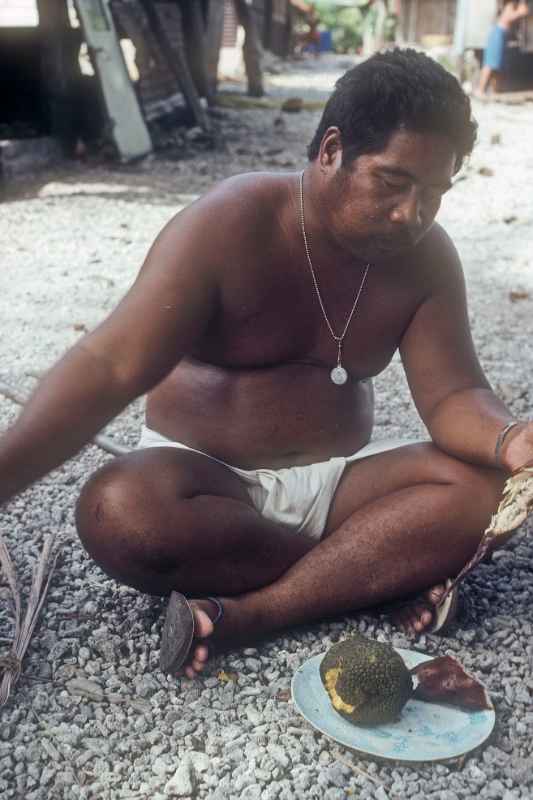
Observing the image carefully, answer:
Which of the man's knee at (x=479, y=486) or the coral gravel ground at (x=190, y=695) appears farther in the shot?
the man's knee at (x=479, y=486)

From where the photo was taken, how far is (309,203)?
2.22 m

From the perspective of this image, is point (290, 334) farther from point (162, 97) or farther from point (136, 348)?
point (162, 97)

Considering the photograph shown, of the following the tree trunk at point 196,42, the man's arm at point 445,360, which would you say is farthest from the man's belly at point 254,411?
the tree trunk at point 196,42

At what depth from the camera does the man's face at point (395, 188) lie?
78.2 inches

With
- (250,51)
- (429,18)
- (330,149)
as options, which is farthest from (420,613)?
(429,18)

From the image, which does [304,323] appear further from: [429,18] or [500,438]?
[429,18]

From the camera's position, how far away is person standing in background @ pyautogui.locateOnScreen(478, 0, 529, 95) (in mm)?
12094

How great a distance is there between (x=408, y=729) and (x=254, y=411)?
79 cm

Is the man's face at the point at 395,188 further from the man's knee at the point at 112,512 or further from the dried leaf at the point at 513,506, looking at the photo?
the man's knee at the point at 112,512

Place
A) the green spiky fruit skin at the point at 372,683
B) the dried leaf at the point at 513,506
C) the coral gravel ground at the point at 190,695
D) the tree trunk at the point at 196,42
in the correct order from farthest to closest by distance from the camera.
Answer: the tree trunk at the point at 196,42 < the dried leaf at the point at 513,506 < the green spiky fruit skin at the point at 372,683 < the coral gravel ground at the point at 190,695

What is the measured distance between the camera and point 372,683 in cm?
192

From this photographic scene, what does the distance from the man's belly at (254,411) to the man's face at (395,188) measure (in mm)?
404

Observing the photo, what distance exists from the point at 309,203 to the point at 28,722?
129 cm

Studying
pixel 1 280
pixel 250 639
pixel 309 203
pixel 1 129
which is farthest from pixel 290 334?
pixel 1 129
